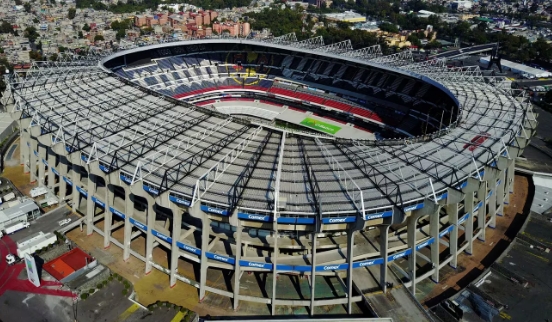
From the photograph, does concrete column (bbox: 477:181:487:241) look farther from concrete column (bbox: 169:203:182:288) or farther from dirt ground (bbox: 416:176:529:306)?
concrete column (bbox: 169:203:182:288)

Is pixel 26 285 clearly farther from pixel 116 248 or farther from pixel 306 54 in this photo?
pixel 306 54

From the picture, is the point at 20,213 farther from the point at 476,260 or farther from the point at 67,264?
the point at 476,260

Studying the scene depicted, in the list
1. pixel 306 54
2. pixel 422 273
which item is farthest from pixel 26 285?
pixel 306 54

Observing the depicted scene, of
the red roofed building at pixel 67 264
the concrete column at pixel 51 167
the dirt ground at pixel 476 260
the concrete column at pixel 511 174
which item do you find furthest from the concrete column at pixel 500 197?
the concrete column at pixel 51 167

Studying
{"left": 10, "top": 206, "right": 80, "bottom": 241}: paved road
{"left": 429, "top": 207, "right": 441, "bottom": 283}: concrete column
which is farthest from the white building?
{"left": 429, "top": 207, "right": 441, "bottom": 283}: concrete column

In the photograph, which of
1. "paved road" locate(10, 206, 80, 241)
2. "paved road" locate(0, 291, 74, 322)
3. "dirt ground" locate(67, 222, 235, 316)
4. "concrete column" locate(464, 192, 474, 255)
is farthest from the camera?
"paved road" locate(10, 206, 80, 241)

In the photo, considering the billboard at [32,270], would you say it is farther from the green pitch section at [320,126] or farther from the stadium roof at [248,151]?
the green pitch section at [320,126]
